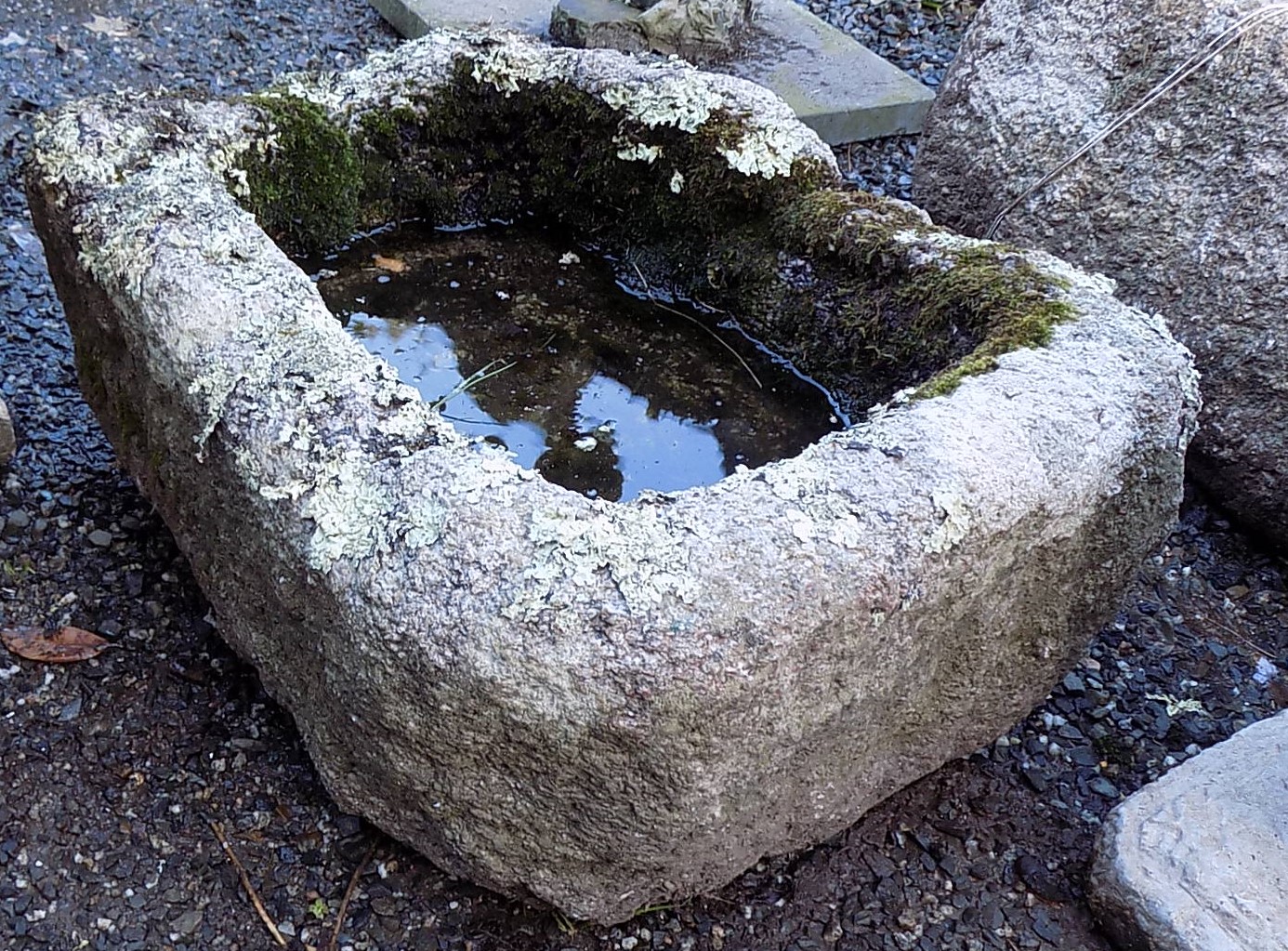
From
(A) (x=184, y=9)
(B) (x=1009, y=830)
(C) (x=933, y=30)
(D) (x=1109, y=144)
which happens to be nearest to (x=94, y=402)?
(B) (x=1009, y=830)

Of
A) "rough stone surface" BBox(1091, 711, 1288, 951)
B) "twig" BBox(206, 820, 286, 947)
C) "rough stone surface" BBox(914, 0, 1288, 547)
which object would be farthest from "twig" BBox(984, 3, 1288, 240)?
"twig" BBox(206, 820, 286, 947)

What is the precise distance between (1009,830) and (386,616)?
3.74 ft

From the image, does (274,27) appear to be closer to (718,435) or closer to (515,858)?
(718,435)

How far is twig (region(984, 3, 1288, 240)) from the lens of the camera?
236cm

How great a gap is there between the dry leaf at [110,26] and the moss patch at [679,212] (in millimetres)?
2005

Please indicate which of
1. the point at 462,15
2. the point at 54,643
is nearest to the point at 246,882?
the point at 54,643

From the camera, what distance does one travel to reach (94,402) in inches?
80.1

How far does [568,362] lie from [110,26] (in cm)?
257

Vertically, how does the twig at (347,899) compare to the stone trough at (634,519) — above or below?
below

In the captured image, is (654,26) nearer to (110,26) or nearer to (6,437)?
(110,26)

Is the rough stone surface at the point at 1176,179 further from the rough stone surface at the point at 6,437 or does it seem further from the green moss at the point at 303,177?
the rough stone surface at the point at 6,437

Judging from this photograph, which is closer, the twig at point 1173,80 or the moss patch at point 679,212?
the moss patch at point 679,212

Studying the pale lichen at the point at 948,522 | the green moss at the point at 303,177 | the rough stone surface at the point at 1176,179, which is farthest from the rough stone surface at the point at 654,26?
the pale lichen at the point at 948,522

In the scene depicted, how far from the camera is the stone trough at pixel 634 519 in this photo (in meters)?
1.27
